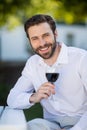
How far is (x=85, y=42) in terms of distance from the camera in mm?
34969

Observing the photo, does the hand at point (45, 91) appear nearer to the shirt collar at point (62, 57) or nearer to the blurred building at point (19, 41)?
the shirt collar at point (62, 57)

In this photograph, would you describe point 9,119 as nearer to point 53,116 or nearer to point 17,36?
point 53,116

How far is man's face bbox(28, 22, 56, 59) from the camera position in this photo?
14.0ft

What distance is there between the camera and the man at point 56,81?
4.28 metres

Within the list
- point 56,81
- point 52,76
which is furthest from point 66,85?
point 52,76

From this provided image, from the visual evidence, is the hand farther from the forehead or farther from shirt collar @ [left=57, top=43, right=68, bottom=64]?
the forehead

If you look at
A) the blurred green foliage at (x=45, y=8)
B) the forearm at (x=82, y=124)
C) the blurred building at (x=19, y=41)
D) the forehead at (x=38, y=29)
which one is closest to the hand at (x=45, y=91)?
the forearm at (x=82, y=124)

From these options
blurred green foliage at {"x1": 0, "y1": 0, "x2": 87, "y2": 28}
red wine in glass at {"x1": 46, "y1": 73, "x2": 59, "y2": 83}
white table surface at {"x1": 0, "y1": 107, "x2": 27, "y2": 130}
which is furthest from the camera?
blurred green foliage at {"x1": 0, "y1": 0, "x2": 87, "y2": 28}

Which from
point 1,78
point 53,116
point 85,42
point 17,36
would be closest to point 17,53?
point 17,36

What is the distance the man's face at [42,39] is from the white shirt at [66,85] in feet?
0.41

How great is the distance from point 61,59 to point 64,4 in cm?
1213

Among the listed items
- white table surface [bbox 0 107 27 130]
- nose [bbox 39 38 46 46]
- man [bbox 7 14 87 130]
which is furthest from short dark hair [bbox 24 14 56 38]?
white table surface [bbox 0 107 27 130]

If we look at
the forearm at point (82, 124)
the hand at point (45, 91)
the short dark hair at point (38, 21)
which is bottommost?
the forearm at point (82, 124)

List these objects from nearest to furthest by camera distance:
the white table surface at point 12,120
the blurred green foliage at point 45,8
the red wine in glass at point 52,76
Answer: the white table surface at point 12,120, the red wine in glass at point 52,76, the blurred green foliage at point 45,8
